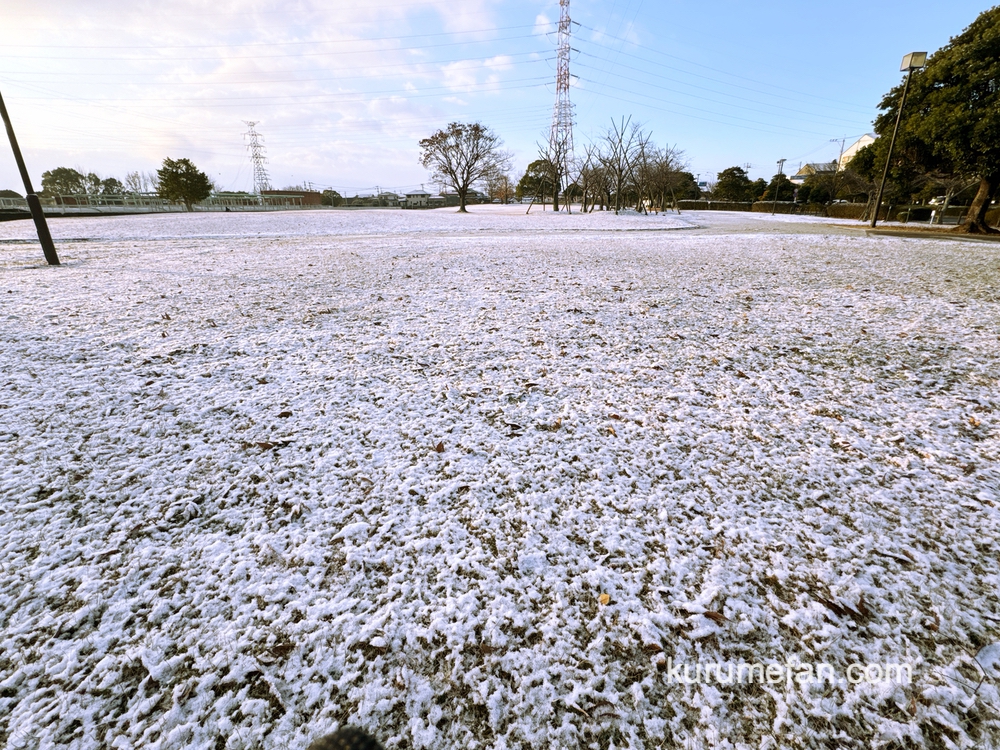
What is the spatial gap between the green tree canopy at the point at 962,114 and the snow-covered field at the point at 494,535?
15.3m

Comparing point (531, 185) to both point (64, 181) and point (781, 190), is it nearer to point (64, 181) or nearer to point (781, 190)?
point (781, 190)

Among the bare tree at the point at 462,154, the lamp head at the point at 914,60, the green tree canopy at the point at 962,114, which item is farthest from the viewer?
the bare tree at the point at 462,154

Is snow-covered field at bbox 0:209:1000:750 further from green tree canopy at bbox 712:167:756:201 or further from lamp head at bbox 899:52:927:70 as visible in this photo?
green tree canopy at bbox 712:167:756:201

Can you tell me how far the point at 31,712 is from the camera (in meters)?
1.41

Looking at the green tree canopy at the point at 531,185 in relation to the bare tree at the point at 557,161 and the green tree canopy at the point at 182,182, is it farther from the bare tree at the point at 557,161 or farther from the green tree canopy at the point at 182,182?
the green tree canopy at the point at 182,182

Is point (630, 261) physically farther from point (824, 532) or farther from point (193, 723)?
point (193, 723)

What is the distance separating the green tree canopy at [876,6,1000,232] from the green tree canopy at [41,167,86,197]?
284ft

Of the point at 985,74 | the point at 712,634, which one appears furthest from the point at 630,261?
the point at 985,74

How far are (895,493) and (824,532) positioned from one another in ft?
2.27

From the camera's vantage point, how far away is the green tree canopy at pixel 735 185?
189 feet

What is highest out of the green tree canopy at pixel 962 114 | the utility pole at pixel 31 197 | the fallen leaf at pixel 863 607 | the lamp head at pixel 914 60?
the lamp head at pixel 914 60

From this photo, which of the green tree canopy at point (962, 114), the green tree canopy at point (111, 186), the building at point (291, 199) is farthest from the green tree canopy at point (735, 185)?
the green tree canopy at point (111, 186)

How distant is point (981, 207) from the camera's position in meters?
16.1

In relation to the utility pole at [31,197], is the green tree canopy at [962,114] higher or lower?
higher
